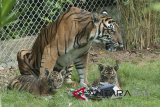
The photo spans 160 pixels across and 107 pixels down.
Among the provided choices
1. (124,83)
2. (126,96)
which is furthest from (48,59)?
(126,96)

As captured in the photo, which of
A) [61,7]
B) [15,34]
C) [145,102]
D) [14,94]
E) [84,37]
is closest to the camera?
[145,102]

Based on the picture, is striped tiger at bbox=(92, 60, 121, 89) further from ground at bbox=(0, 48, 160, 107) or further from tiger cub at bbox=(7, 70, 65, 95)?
tiger cub at bbox=(7, 70, 65, 95)

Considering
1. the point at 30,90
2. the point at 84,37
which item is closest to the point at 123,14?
the point at 84,37

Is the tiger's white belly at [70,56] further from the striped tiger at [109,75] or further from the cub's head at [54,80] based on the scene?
the cub's head at [54,80]

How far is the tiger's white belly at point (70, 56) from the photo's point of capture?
7.55 m

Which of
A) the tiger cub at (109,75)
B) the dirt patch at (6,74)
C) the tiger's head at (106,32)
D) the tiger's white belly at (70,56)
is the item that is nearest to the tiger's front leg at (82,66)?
the tiger's white belly at (70,56)

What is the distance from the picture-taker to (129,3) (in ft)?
35.9

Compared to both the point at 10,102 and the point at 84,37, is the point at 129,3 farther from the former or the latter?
the point at 10,102

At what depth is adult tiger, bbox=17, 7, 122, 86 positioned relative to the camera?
7492mm

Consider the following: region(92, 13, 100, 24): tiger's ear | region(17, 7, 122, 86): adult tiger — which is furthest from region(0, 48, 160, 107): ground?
region(92, 13, 100, 24): tiger's ear

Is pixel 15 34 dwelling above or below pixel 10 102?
above

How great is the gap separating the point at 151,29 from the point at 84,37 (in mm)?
4021

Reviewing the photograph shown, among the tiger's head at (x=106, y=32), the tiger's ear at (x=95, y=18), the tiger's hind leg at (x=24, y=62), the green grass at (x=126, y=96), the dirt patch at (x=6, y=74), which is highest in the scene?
the tiger's ear at (x=95, y=18)

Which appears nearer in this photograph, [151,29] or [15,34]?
[15,34]
